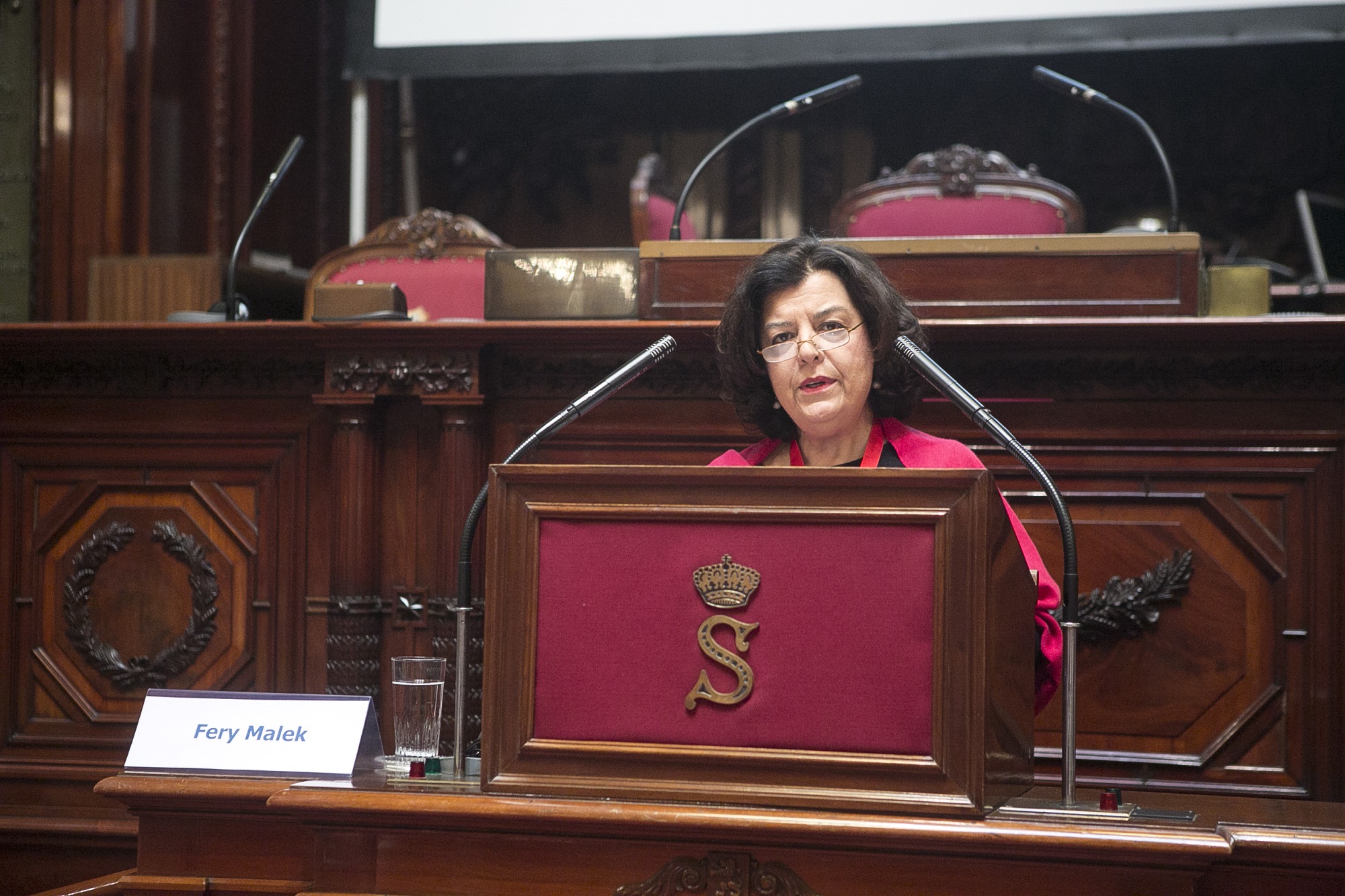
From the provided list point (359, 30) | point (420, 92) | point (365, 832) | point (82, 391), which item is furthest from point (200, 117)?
point (365, 832)

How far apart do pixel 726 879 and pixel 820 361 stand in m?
0.74

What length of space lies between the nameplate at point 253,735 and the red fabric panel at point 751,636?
0.32 m

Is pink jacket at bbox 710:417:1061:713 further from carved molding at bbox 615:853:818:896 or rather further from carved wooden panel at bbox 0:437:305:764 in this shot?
carved wooden panel at bbox 0:437:305:764

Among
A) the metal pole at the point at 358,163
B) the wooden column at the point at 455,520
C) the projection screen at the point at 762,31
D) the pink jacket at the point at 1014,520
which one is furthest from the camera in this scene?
the metal pole at the point at 358,163

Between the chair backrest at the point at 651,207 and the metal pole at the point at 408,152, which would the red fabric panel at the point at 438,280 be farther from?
the metal pole at the point at 408,152

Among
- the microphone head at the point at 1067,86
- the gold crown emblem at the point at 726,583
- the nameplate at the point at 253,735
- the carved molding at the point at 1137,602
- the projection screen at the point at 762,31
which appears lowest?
the nameplate at the point at 253,735

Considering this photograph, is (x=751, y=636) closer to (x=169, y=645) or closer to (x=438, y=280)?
(x=169, y=645)

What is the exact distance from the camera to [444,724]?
7.24ft

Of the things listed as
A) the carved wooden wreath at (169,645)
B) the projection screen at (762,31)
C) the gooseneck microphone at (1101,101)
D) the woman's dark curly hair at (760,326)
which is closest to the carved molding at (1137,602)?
the woman's dark curly hair at (760,326)

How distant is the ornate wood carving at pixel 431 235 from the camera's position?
10.2 ft

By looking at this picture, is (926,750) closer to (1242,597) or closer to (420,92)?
(1242,597)

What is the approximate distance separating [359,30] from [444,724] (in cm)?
321

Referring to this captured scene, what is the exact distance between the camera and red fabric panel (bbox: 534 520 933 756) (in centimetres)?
139

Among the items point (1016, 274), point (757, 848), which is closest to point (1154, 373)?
point (1016, 274)
